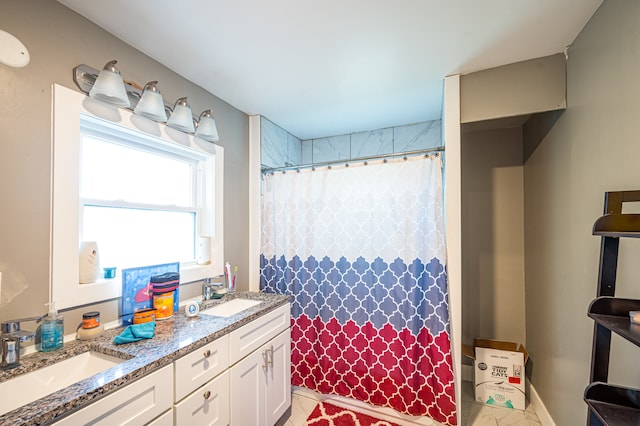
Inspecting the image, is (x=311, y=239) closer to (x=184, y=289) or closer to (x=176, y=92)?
(x=184, y=289)

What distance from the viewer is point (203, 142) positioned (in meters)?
1.92

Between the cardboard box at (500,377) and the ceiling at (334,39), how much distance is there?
A: 2.02m

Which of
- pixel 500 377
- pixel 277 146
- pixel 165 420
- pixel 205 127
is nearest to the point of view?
pixel 165 420

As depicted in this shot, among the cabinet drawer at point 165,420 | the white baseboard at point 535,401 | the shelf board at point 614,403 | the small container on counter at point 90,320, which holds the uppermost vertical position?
the small container on counter at point 90,320

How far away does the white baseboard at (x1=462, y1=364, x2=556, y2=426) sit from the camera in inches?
71.4

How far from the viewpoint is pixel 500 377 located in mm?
2102

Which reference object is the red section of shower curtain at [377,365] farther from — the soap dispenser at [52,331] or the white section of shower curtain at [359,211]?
the soap dispenser at [52,331]

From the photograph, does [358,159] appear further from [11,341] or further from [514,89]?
[11,341]

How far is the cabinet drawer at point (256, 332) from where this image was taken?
1.43 meters

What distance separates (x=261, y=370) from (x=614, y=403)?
152 centimetres

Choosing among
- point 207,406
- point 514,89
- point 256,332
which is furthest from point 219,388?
point 514,89

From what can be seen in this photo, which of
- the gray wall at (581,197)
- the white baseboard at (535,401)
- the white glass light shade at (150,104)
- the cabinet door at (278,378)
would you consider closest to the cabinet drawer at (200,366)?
the cabinet door at (278,378)

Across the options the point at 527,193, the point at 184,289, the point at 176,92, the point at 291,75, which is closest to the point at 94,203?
the point at 184,289

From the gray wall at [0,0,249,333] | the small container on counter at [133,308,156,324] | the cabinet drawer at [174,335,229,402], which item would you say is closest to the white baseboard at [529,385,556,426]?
the cabinet drawer at [174,335,229,402]
